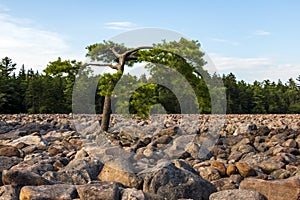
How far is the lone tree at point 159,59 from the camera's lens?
10.0 meters

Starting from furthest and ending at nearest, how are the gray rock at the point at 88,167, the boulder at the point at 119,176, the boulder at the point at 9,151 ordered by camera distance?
the boulder at the point at 9,151
the gray rock at the point at 88,167
the boulder at the point at 119,176

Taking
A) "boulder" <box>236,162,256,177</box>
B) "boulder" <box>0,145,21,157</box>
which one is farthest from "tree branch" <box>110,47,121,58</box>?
"boulder" <box>236,162,256,177</box>

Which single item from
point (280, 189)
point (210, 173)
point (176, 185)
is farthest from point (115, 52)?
point (280, 189)

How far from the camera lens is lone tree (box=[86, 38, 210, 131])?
32.9 feet

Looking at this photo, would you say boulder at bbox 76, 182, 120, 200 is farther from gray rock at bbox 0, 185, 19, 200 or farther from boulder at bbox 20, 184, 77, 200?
gray rock at bbox 0, 185, 19, 200

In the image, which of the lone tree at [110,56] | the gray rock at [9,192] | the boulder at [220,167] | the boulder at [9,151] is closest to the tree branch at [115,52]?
the lone tree at [110,56]

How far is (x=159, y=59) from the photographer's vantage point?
34.6 ft

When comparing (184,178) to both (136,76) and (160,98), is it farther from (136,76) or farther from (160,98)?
(160,98)

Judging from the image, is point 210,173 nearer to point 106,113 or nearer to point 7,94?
point 106,113

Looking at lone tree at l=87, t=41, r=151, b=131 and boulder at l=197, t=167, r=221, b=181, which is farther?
lone tree at l=87, t=41, r=151, b=131

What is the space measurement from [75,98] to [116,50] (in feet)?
6.24

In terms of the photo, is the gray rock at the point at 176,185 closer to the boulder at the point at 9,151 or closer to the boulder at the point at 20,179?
the boulder at the point at 20,179

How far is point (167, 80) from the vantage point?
35.4 feet

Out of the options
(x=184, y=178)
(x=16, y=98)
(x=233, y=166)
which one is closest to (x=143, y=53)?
(x=233, y=166)
